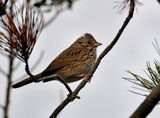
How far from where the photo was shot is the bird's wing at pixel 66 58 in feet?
19.0

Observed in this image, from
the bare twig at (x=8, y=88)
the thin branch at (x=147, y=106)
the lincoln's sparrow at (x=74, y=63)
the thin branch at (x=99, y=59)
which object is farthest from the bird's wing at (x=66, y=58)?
the thin branch at (x=147, y=106)

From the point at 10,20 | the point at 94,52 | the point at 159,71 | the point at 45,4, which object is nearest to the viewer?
the point at 10,20

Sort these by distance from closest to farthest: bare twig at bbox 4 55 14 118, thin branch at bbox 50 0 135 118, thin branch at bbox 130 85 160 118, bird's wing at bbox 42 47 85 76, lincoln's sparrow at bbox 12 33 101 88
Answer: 1. thin branch at bbox 130 85 160 118
2. thin branch at bbox 50 0 135 118
3. bare twig at bbox 4 55 14 118
4. lincoln's sparrow at bbox 12 33 101 88
5. bird's wing at bbox 42 47 85 76

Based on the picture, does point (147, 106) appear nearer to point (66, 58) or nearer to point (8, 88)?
point (8, 88)

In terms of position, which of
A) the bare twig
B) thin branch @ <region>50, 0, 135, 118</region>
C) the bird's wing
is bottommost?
the bare twig

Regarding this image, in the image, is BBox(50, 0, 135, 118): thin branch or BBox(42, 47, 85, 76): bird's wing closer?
BBox(50, 0, 135, 118): thin branch

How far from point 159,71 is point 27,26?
0.98 m

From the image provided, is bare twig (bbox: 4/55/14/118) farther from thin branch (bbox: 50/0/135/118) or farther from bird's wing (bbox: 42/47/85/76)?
thin branch (bbox: 50/0/135/118)

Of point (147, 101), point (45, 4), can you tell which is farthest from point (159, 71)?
point (45, 4)

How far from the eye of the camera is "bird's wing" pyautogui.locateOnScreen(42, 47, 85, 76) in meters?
5.79

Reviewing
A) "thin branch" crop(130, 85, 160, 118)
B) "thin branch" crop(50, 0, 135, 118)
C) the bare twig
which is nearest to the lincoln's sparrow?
the bare twig

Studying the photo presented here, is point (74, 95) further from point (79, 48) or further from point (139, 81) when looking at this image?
point (79, 48)

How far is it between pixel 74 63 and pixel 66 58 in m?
0.21

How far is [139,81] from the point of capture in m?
2.77
